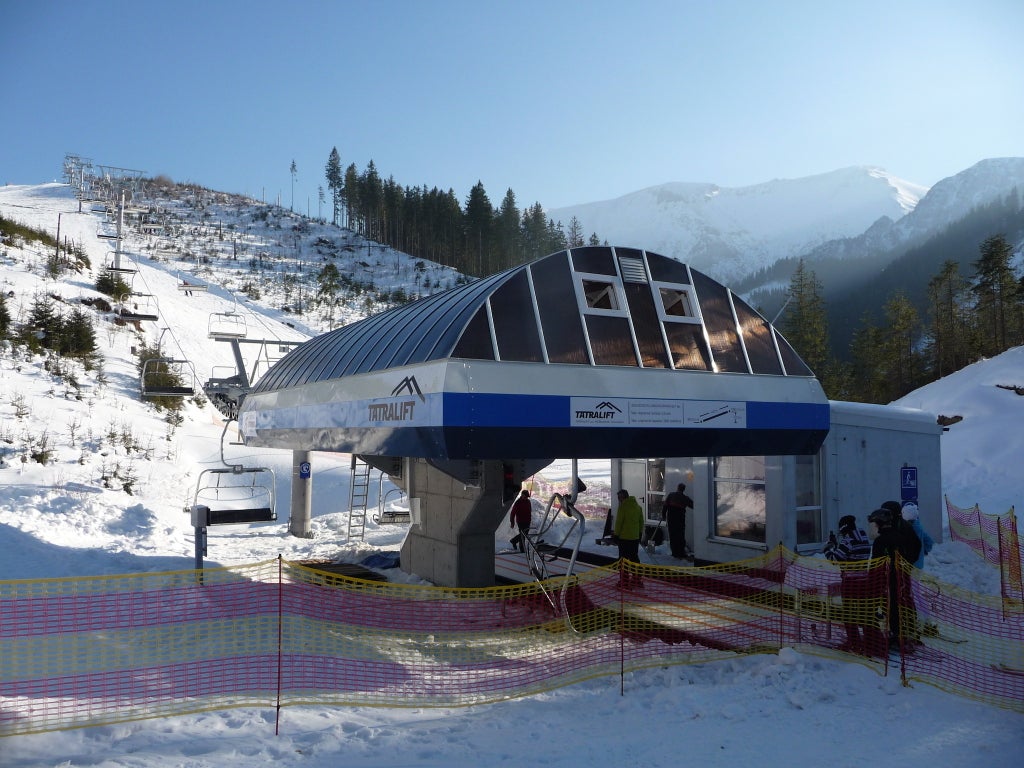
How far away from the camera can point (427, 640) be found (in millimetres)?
10117

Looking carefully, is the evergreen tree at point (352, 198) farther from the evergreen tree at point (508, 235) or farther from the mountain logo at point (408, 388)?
the mountain logo at point (408, 388)

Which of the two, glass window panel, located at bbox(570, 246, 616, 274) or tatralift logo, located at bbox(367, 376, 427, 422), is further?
glass window panel, located at bbox(570, 246, 616, 274)

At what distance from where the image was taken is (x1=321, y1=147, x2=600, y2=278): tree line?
310 ft

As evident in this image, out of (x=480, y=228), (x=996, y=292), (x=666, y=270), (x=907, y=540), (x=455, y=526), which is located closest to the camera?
(x=907, y=540)

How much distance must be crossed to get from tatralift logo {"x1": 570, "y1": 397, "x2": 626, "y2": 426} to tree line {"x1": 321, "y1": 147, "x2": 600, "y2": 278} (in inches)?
3271

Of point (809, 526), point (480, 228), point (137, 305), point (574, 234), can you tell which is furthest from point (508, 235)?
point (809, 526)

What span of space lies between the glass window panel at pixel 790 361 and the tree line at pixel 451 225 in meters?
80.7

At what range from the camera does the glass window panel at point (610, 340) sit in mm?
10328

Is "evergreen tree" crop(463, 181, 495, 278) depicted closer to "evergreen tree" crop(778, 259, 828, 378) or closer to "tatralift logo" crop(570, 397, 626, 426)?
"evergreen tree" crop(778, 259, 828, 378)

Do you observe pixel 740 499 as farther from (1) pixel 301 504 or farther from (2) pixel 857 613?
(1) pixel 301 504

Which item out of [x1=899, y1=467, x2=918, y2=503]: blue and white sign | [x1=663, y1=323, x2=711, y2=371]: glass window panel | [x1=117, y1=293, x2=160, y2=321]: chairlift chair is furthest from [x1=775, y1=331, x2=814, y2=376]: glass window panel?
[x1=117, y1=293, x2=160, y2=321]: chairlift chair

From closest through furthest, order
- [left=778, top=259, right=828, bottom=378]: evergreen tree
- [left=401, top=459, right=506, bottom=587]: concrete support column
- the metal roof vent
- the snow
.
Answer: the snow
the metal roof vent
[left=401, top=459, right=506, bottom=587]: concrete support column
[left=778, top=259, right=828, bottom=378]: evergreen tree

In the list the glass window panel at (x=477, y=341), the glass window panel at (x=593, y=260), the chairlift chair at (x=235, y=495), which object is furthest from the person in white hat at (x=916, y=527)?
the chairlift chair at (x=235, y=495)

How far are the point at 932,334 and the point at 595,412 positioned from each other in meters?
73.2
